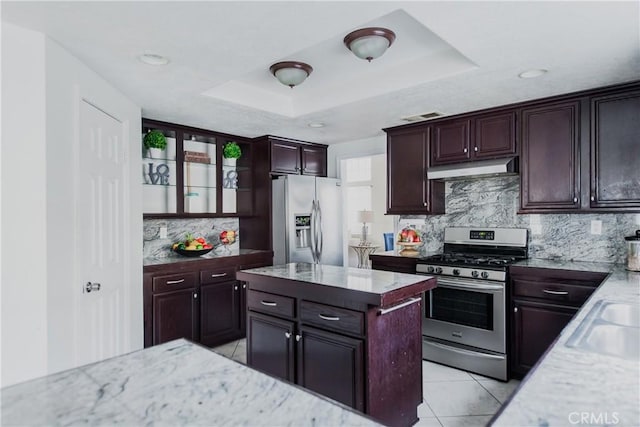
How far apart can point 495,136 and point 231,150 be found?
2.78 metres

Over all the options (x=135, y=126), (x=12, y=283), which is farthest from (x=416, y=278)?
(x=135, y=126)

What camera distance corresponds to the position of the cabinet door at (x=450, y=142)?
363 centimetres

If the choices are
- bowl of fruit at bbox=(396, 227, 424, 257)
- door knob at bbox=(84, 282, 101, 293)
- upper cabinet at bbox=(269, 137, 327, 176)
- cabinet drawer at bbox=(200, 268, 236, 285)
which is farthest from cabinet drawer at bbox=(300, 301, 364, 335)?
upper cabinet at bbox=(269, 137, 327, 176)

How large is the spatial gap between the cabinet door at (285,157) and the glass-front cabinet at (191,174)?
1.22 ft

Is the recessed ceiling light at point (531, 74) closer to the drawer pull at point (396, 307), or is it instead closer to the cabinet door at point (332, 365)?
the drawer pull at point (396, 307)

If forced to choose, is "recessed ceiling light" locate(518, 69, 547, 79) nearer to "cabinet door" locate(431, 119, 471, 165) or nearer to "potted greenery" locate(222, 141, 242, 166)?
"cabinet door" locate(431, 119, 471, 165)

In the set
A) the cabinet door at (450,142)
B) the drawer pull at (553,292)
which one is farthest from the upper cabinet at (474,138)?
the drawer pull at (553,292)

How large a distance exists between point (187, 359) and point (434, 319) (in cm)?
278

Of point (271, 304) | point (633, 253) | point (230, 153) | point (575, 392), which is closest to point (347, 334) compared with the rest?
point (271, 304)

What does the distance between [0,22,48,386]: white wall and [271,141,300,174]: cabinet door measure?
2.77m

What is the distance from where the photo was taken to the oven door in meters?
3.10

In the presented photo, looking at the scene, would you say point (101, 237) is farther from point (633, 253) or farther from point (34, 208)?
point (633, 253)

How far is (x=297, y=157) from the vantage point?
4883mm

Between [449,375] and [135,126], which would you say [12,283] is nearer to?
[135,126]
